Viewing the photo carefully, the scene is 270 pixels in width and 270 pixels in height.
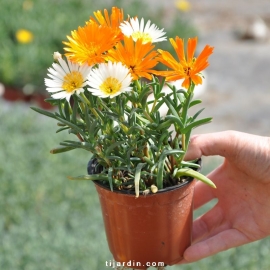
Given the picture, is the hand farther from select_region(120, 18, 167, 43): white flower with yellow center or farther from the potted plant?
select_region(120, 18, 167, 43): white flower with yellow center

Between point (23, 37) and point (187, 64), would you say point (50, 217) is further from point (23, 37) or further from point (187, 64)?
point (23, 37)

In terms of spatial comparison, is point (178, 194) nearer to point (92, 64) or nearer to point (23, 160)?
point (92, 64)

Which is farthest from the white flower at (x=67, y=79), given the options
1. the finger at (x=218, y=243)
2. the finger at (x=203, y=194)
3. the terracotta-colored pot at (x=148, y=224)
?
the finger at (x=203, y=194)

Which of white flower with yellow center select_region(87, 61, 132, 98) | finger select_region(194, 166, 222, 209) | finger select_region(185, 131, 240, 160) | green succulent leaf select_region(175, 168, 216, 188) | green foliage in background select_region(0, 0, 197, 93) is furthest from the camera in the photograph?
green foliage in background select_region(0, 0, 197, 93)

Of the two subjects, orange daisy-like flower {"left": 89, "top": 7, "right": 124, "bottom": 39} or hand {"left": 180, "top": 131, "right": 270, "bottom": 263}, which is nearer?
orange daisy-like flower {"left": 89, "top": 7, "right": 124, "bottom": 39}

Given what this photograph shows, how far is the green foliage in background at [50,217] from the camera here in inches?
90.4

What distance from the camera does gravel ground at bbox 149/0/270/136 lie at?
4395 millimetres

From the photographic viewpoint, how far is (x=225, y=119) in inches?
172

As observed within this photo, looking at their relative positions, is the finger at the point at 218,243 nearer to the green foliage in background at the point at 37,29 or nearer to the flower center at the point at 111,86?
the flower center at the point at 111,86

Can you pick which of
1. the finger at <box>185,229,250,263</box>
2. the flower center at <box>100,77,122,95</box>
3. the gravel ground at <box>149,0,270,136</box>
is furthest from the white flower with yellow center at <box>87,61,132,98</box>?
the gravel ground at <box>149,0,270,136</box>

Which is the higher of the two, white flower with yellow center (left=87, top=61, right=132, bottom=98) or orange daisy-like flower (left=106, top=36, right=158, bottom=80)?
orange daisy-like flower (left=106, top=36, right=158, bottom=80)

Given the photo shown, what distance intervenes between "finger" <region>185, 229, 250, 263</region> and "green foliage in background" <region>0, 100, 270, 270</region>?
793 millimetres

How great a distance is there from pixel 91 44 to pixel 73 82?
0.08 m

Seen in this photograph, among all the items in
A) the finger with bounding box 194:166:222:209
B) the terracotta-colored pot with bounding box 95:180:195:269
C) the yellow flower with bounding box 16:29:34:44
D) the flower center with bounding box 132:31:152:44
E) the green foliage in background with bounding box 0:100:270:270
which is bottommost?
the green foliage in background with bounding box 0:100:270:270
